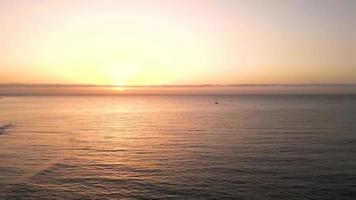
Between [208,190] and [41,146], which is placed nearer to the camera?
[208,190]

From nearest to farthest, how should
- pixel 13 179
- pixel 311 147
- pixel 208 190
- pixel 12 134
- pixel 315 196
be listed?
pixel 315 196 < pixel 208 190 < pixel 13 179 < pixel 311 147 < pixel 12 134

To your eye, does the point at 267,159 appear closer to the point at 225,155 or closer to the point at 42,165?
the point at 225,155

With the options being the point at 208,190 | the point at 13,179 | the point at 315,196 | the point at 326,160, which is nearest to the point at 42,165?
the point at 13,179

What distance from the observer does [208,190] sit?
108 feet

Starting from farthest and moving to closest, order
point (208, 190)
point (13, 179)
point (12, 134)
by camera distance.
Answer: point (12, 134) < point (13, 179) < point (208, 190)

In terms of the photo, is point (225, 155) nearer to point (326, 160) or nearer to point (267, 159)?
point (267, 159)

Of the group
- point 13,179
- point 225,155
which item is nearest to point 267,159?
point 225,155

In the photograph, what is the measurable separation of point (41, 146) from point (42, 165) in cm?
1464

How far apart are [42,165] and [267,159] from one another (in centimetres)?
2424

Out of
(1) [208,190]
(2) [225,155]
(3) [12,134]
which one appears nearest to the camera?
(1) [208,190]

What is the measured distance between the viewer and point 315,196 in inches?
1212

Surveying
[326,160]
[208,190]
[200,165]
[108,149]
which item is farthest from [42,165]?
[326,160]

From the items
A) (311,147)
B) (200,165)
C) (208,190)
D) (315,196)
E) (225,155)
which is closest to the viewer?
(315,196)

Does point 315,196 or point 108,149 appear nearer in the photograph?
point 315,196
